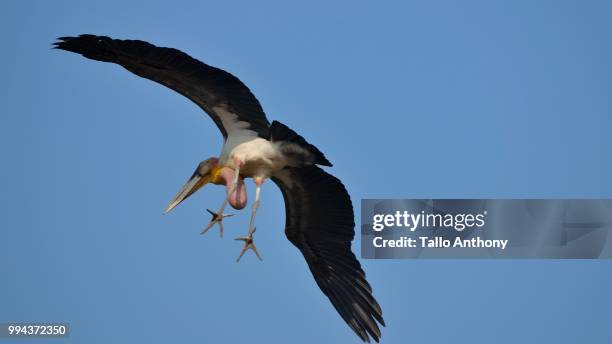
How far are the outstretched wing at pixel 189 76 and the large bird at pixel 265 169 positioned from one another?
0.04 feet

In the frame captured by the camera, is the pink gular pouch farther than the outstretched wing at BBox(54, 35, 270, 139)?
Yes

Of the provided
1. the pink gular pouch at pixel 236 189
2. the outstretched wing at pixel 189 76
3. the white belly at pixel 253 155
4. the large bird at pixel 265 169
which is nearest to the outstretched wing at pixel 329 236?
the large bird at pixel 265 169

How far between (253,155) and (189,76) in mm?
1448

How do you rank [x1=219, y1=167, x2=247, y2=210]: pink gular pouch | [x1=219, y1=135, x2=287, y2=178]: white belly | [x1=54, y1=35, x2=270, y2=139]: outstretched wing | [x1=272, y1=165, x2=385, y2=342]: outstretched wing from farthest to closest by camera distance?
[x1=272, y1=165, x2=385, y2=342]: outstretched wing, [x1=219, y1=135, x2=287, y2=178]: white belly, [x1=219, y1=167, x2=247, y2=210]: pink gular pouch, [x1=54, y1=35, x2=270, y2=139]: outstretched wing

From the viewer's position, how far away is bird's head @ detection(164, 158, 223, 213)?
2286cm

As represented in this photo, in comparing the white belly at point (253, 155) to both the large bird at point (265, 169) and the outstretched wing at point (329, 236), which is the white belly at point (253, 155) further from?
the outstretched wing at point (329, 236)

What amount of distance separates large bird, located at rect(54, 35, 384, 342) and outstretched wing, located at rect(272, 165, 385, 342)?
1 centimetres

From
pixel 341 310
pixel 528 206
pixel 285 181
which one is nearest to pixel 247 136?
pixel 285 181

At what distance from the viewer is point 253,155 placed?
2255 centimetres

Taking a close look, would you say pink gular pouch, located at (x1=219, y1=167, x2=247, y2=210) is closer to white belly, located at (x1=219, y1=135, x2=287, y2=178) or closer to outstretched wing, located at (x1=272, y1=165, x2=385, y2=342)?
white belly, located at (x1=219, y1=135, x2=287, y2=178)

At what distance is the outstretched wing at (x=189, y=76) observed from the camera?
71.0 ft

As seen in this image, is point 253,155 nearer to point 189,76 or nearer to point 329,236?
point 189,76

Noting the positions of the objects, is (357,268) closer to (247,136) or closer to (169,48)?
(247,136)

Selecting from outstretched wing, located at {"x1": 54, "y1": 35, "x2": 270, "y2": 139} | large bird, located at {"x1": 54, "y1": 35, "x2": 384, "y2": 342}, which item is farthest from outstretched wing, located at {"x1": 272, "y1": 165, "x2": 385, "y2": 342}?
outstretched wing, located at {"x1": 54, "y1": 35, "x2": 270, "y2": 139}
